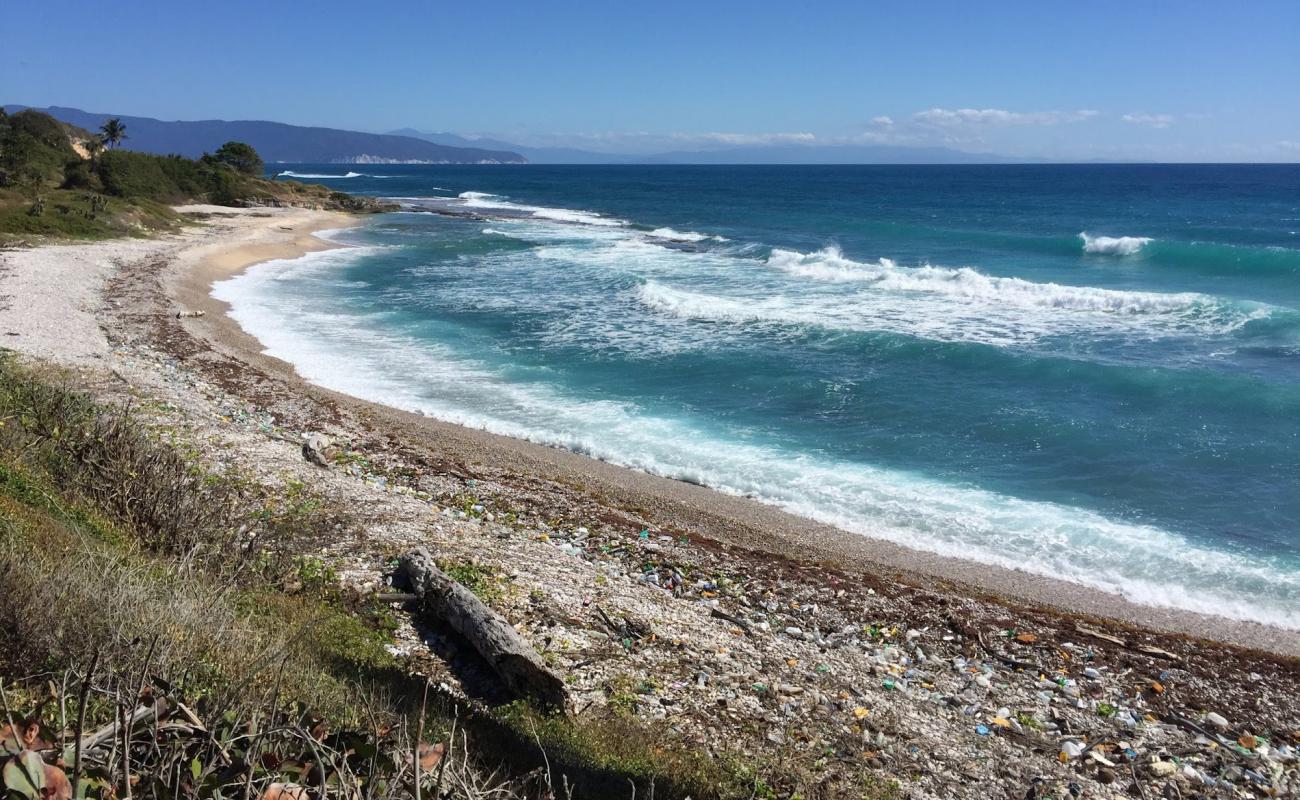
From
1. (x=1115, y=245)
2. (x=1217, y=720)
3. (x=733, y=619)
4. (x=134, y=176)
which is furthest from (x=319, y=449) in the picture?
(x=134, y=176)

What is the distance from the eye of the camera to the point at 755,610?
886cm

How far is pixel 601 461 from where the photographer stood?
13930 millimetres

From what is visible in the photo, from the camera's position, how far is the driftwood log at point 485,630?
6180mm

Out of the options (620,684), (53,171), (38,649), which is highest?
(53,171)

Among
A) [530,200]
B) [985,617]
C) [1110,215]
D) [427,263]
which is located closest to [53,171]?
[427,263]

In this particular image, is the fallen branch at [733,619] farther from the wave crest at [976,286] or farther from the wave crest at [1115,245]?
the wave crest at [1115,245]

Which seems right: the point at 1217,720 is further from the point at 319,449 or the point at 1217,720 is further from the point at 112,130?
the point at 112,130

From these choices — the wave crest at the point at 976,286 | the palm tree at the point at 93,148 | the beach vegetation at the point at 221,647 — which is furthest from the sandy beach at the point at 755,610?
the palm tree at the point at 93,148

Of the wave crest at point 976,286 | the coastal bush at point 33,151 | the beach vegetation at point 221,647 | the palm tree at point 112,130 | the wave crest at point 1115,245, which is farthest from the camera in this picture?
the palm tree at point 112,130

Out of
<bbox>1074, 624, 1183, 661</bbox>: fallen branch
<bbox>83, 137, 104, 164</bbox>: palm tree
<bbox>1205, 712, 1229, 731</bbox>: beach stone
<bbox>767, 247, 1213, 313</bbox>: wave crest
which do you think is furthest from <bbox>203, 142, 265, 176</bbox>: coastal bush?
<bbox>1205, 712, 1229, 731</bbox>: beach stone

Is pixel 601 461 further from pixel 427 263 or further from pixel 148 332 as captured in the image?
pixel 427 263

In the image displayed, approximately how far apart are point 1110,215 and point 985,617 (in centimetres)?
5781

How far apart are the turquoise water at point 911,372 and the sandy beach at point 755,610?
97 cm

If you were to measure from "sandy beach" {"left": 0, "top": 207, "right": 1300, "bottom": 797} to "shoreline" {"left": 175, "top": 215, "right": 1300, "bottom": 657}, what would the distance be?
39 mm
